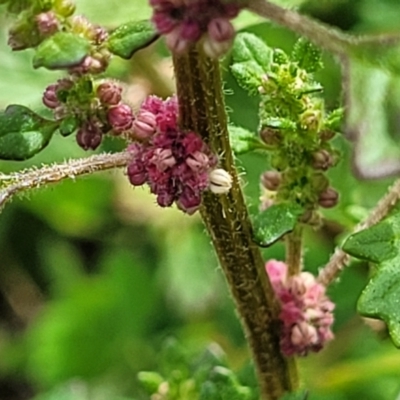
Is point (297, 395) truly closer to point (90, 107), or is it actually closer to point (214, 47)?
point (90, 107)

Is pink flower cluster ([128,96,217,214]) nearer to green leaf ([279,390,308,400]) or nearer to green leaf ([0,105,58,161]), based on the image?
green leaf ([0,105,58,161])

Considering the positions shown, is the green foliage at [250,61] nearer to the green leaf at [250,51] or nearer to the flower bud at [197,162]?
the green leaf at [250,51]

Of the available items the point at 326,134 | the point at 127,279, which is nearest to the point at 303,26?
the point at 326,134

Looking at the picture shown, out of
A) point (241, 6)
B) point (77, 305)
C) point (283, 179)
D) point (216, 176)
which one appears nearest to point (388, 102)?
point (283, 179)

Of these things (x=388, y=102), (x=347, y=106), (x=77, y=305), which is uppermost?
(x=347, y=106)

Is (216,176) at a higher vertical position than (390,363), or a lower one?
higher

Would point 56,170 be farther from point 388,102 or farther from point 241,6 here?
point 388,102
